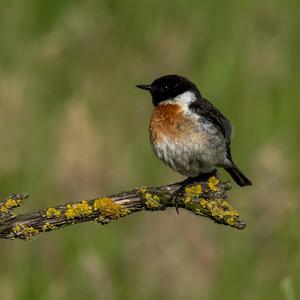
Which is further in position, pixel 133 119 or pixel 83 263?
A: pixel 133 119

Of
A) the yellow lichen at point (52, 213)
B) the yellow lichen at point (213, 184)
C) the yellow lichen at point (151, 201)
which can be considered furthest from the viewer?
the yellow lichen at point (213, 184)

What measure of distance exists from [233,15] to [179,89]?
217cm

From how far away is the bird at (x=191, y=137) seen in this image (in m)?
5.80

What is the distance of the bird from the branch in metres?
1.19

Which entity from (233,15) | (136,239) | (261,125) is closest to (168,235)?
(136,239)

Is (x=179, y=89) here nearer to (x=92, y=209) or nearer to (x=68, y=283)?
(x=68, y=283)

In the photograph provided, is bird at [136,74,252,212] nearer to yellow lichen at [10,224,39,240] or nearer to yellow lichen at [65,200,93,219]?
→ yellow lichen at [65,200,93,219]

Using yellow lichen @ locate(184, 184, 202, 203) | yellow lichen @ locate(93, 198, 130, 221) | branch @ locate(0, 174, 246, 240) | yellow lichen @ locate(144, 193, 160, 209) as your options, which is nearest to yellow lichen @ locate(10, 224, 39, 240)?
branch @ locate(0, 174, 246, 240)

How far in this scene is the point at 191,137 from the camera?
588cm

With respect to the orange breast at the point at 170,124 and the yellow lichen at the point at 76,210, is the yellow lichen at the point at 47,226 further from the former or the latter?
the orange breast at the point at 170,124

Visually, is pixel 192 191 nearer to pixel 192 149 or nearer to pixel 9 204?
pixel 9 204

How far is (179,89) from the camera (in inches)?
255

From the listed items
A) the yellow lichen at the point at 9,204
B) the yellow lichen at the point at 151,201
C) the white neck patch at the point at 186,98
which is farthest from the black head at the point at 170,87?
the yellow lichen at the point at 9,204

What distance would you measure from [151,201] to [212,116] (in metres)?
1.86
